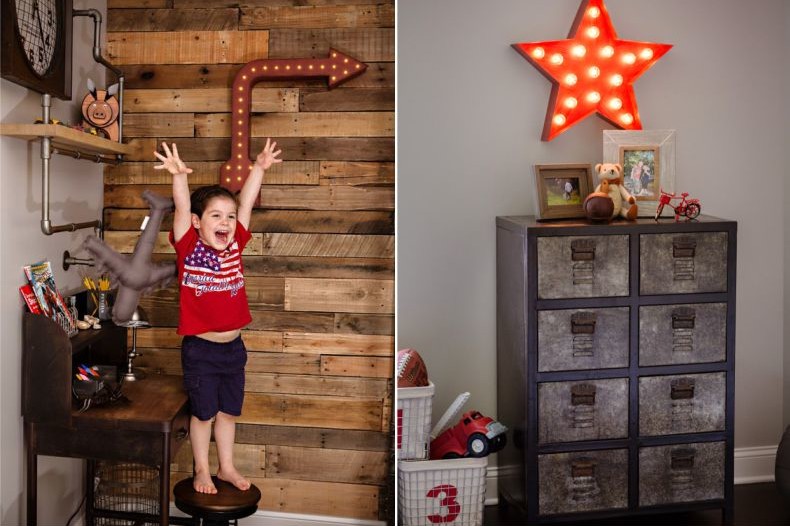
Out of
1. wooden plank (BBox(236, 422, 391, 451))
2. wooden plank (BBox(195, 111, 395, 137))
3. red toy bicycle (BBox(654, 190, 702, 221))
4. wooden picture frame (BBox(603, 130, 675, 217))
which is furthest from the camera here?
wooden plank (BBox(236, 422, 391, 451))

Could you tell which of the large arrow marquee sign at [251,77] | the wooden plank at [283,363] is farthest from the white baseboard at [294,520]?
the large arrow marquee sign at [251,77]

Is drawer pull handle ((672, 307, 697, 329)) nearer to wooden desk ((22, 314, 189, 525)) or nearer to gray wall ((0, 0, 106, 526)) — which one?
wooden desk ((22, 314, 189, 525))

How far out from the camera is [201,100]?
2.36m

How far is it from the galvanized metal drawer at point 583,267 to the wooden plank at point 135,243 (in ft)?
2.74

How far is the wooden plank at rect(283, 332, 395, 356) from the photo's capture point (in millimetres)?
2379

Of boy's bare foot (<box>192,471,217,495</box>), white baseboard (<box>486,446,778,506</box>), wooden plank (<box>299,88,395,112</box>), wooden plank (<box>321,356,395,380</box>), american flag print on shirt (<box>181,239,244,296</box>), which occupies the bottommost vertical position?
boy's bare foot (<box>192,471,217,495</box>)

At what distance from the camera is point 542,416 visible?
237 cm

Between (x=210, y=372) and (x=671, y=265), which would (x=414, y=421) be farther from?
(x=671, y=265)

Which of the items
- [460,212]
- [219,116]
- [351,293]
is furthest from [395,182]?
[219,116]

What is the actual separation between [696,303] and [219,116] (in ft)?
4.89

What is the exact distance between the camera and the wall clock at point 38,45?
1.94m

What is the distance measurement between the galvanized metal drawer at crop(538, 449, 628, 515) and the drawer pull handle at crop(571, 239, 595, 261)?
1.90 feet

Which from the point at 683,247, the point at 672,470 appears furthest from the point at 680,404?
the point at 683,247

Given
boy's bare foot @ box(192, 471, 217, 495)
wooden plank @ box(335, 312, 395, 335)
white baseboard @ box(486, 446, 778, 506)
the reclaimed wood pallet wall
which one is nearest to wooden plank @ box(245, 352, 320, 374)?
the reclaimed wood pallet wall
